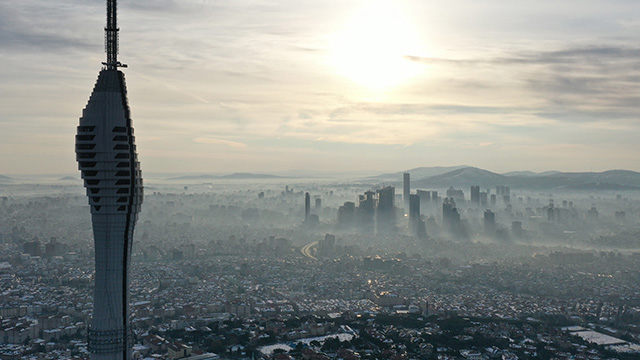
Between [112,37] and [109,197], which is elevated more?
[112,37]

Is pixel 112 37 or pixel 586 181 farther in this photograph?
pixel 586 181

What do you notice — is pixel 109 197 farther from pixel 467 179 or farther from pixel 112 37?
pixel 467 179

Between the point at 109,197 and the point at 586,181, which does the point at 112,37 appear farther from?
the point at 586,181

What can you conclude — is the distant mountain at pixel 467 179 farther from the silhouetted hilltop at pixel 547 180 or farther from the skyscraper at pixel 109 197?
the skyscraper at pixel 109 197

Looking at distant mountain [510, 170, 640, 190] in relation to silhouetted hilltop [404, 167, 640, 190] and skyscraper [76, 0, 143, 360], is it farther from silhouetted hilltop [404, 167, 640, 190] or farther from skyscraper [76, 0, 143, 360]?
skyscraper [76, 0, 143, 360]

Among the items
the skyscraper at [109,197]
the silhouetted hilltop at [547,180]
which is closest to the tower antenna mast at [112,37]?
the skyscraper at [109,197]

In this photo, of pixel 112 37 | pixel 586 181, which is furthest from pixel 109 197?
pixel 586 181

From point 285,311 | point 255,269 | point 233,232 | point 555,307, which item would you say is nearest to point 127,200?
point 285,311
